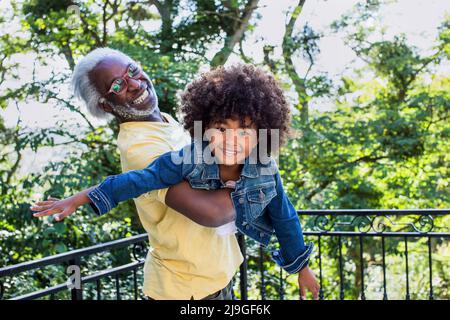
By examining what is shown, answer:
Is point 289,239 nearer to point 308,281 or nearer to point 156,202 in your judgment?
point 308,281

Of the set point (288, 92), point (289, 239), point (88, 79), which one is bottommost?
point (289, 239)

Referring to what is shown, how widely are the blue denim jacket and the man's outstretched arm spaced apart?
0.02 meters

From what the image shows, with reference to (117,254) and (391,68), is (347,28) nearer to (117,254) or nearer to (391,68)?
(391,68)

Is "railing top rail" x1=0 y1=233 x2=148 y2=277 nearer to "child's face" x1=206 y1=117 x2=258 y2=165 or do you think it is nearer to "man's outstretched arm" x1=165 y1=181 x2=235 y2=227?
"man's outstretched arm" x1=165 y1=181 x2=235 y2=227

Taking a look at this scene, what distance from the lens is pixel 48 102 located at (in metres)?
6.39

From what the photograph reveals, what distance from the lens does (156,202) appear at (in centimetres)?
167

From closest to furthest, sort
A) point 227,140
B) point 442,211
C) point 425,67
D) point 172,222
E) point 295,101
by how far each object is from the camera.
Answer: point 227,140
point 172,222
point 442,211
point 295,101
point 425,67

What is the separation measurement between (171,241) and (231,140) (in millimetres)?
357

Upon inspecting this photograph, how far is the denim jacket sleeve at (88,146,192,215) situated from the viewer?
4.82 ft

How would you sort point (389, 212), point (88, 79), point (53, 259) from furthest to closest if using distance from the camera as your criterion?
point (389, 212)
point (53, 259)
point (88, 79)

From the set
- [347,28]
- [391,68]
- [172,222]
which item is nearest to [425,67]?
[391,68]

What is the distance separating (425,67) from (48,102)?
183 inches

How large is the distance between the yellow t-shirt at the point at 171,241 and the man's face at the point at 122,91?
0.06m

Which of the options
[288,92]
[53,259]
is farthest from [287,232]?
[288,92]
